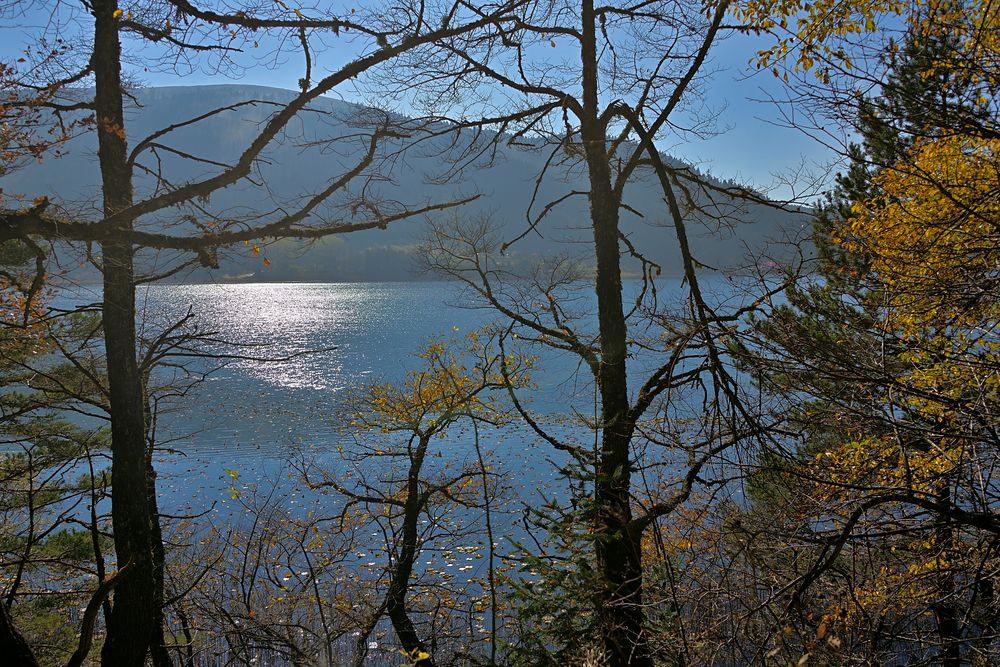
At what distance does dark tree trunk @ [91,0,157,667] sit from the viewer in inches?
228

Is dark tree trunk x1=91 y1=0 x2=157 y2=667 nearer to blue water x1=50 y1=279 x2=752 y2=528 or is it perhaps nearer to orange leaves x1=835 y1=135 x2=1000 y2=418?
blue water x1=50 y1=279 x2=752 y2=528

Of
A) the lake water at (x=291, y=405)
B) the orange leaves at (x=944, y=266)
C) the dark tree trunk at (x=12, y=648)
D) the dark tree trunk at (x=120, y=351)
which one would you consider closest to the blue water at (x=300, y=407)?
the lake water at (x=291, y=405)

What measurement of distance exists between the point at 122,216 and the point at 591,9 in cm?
513

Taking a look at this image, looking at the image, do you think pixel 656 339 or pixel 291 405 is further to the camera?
pixel 291 405

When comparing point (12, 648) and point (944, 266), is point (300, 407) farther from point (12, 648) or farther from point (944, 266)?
point (944, 266)

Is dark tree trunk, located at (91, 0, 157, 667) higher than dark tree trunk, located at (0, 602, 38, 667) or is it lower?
higher

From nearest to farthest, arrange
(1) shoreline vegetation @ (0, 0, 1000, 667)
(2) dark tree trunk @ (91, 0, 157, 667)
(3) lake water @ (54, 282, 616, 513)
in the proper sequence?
(1) shoreline vegetation @ (0, 0, 1000, 667)
(2) dark tree trunk @ (91, 0, 157, 667)
(3) lake water @ (54, 282, 616, 513)

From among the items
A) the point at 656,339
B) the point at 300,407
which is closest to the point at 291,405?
the point at 300,407

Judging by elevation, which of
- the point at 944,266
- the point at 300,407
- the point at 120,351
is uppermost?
the point at 944,266

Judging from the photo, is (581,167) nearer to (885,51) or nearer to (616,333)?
(616,333)

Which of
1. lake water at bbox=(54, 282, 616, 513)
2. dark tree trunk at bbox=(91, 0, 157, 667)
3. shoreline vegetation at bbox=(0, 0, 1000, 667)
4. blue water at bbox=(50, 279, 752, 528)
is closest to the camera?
shoreline vegetation at bbox=(0, 0, 1000, 667)

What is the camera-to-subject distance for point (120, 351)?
5.97 metres

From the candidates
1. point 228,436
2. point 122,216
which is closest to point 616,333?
point 122,216

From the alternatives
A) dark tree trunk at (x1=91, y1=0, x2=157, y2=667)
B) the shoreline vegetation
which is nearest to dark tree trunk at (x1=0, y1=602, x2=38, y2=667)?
the shoreline vegetation
